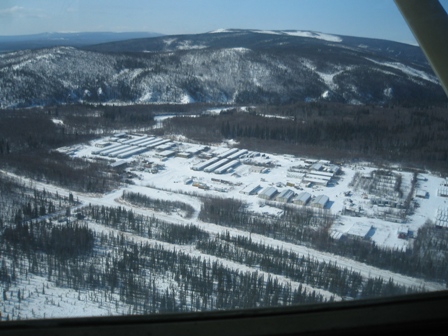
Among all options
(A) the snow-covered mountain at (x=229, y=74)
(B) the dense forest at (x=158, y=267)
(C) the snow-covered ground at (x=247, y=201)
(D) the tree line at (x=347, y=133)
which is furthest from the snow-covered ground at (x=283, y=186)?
(A) the snow-covered mountain at (x=229, y=74)

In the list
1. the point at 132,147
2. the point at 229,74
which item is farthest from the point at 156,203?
the point at 229,74

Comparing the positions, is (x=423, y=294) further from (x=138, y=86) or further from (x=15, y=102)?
(x=138, y=86)

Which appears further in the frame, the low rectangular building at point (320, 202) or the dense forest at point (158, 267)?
the low rectangular building at point (320, 202)

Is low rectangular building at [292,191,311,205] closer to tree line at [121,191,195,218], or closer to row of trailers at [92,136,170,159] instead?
tree line at [121,191,195,218]

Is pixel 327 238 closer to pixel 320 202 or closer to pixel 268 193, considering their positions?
pixel 320 202

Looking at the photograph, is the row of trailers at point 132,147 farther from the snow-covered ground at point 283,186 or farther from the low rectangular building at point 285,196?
the low rectangular building at point 285,196
